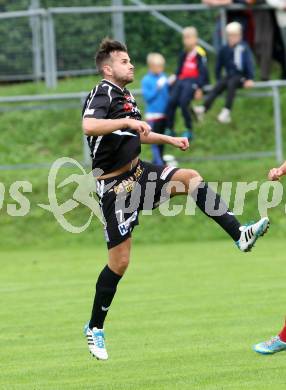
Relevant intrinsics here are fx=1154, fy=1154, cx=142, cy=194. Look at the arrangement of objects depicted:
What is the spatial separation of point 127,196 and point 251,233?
41.0 inches

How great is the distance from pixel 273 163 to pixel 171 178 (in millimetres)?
10631

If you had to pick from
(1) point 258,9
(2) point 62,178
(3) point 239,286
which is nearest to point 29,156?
(2) point 62,178

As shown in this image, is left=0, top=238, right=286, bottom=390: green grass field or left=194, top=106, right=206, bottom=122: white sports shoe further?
left=194, top=106, right=206, bottom=122: white sports shoe

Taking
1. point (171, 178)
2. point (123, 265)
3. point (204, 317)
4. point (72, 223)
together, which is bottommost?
point (72, 223)

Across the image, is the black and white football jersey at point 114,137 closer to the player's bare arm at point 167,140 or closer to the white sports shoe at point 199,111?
the player's bare arm at point 167,140

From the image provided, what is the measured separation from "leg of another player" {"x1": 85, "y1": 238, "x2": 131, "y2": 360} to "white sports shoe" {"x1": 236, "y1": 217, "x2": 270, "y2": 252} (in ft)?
3.00

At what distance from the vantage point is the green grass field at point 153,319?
338 inches

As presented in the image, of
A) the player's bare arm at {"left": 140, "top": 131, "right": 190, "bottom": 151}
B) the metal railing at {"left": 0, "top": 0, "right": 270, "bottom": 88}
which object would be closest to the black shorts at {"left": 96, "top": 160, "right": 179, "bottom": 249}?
the player's bare arm at {"left": 140, "top": 131, "right": 190, "bottom": 151}

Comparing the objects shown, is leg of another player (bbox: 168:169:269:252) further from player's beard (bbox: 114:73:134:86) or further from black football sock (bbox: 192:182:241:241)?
player's beard (bbox: 114:73:134:86)

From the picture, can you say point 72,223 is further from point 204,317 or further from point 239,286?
point 204,317

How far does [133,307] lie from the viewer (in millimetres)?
12328

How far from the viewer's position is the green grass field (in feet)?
28.2

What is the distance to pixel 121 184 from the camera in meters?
9.34

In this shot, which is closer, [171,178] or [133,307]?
[171,178]
